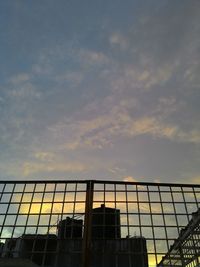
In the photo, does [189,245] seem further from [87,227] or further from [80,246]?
[80,246]

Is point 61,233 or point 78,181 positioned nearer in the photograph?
point 61,233

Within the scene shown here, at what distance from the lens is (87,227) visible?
19.1 meters

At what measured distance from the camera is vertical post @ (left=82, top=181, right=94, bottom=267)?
17.7 metres

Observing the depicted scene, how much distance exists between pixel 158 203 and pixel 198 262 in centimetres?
506

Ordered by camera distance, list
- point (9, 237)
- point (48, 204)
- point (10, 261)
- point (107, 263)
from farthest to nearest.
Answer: point (48, 204)
point (9, 237)
point (107, 263)
point (10, 261)

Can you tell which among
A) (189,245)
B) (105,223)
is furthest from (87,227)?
(189,245)

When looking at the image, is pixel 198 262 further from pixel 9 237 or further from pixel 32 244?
pixel 9 237

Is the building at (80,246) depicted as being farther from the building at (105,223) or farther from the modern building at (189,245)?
the modern building at (189,245)

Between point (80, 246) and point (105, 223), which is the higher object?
point (105, 223)

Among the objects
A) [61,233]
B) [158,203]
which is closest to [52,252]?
[61,233]

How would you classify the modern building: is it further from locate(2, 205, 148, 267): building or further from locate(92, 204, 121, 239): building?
locate(92, 204, 121, 239): building

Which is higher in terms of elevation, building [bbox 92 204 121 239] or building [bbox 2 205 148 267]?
building [bbox 92 204 121 239]

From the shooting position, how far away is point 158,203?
843 inches

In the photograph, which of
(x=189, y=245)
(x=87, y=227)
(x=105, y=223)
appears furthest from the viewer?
(x=189, y=245)
